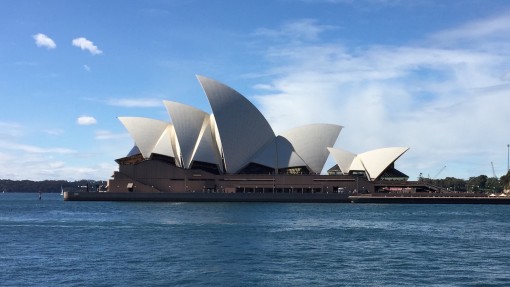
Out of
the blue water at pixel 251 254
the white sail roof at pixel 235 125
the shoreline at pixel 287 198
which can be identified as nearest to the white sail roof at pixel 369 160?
the shoreline at pixel 287 198

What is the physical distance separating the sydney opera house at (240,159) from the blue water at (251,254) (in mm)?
34306

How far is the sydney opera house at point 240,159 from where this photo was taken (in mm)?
72188

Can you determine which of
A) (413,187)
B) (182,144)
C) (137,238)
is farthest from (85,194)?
(137,238)

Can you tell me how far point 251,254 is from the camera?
24094mm

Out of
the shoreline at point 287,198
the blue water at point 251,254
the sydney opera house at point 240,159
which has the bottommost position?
the blue water at point 251,254

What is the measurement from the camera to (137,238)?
29547 millimetres

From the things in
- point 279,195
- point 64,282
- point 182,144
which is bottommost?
point 64,282

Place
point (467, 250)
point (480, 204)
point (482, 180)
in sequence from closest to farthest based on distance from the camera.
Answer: point (467, 250)
point (480, 204)
point (482, 180)

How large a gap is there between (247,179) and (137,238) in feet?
159

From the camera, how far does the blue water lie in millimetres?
18875

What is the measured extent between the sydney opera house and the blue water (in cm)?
3431

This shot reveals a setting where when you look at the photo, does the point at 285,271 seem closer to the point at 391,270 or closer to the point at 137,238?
the point at 391,270

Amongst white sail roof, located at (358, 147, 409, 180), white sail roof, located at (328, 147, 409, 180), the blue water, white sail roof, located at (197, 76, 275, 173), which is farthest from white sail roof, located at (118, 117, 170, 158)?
the blue water

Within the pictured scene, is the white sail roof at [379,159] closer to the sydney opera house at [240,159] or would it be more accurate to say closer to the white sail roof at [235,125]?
the sydney opera house at [240,159]
